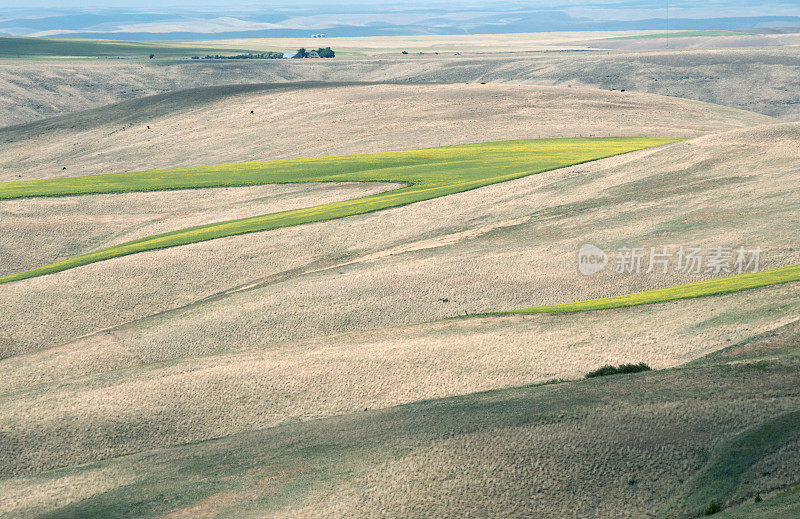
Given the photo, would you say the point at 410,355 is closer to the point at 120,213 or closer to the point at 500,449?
the point at 500,449

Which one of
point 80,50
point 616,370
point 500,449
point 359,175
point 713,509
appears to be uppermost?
point 80,50

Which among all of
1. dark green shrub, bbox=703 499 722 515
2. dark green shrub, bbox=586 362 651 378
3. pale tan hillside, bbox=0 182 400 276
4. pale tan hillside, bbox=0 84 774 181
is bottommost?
pale tan hillside, bbox=0 182 400 276

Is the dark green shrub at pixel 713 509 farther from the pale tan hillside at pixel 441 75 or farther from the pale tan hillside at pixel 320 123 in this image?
the pale tan hillside at pixel 441 75

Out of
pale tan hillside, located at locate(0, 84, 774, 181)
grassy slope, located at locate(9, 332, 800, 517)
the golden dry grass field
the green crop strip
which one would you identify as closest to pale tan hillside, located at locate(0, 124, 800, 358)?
the golden dry grass field

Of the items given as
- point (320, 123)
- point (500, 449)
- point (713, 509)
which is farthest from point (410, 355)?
point (320, 123)

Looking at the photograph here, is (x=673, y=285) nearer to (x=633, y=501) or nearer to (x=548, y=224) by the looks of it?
(x=548, y=224)

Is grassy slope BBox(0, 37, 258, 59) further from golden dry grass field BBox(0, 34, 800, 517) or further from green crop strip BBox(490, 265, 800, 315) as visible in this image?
green crop strip BBox(490, 265, 800, 315)
